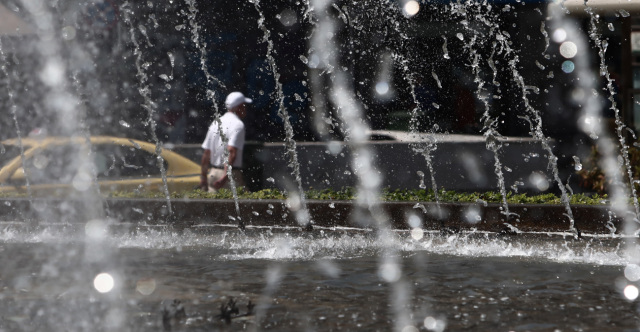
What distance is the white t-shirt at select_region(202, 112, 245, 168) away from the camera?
12172mm

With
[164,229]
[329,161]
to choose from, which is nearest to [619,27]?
[329,161]

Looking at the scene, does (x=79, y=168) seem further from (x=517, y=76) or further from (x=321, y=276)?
(x=321, y=276)

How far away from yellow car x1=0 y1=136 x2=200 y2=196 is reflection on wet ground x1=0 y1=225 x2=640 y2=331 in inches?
74.6

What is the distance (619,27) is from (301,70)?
17.7 ft

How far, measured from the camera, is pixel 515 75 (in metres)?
16.8

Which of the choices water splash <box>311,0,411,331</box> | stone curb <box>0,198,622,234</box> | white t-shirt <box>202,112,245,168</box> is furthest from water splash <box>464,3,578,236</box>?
stone curb <box>0,198,622,234</box>

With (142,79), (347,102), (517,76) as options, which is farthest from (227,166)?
(142,79)

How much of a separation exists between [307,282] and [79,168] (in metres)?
7.88

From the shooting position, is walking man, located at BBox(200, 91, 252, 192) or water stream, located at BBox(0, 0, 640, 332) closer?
water stream, located at BBox(0, 0, 640, 332)

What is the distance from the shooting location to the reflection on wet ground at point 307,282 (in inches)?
233

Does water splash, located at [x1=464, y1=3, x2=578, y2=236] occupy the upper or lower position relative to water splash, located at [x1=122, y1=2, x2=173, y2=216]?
lower

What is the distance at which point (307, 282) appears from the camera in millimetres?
7488

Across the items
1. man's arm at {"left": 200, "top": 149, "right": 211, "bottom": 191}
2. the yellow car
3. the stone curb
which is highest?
the yellow car

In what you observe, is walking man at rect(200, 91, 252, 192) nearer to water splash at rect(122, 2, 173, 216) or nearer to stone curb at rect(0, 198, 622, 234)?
stone curb at rect(0, 198, 622, 234)
